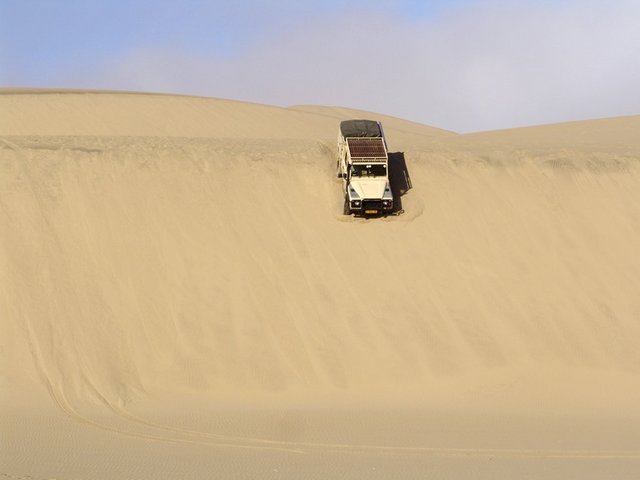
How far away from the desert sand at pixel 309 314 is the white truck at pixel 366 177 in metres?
0.42

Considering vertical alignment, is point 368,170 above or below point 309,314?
above

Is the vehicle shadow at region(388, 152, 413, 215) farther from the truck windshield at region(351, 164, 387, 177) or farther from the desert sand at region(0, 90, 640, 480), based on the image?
the truck windshield at region(351, 164, 387, 177)

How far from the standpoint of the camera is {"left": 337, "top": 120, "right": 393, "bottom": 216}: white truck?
63.3ft

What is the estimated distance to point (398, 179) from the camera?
21.3 metres

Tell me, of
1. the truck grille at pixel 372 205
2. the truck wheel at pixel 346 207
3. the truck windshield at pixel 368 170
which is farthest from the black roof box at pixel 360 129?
the truck grille at pixel 372 205

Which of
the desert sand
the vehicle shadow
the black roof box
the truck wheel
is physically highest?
the black roof box

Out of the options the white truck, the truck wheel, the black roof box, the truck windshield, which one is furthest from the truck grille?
the black roof box

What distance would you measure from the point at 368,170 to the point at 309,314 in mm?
4420

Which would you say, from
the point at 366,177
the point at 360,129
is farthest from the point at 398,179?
the point at 366,177

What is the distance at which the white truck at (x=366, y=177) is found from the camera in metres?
19.3

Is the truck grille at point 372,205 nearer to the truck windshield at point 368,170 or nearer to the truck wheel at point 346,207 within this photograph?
the truck wheel at point 346,207

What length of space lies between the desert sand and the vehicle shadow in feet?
0.87

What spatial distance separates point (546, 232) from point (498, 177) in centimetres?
238

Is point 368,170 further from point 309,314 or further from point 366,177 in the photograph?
point 309,314
